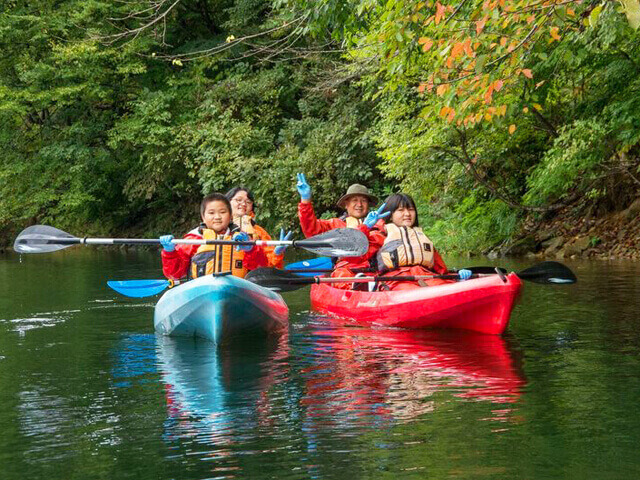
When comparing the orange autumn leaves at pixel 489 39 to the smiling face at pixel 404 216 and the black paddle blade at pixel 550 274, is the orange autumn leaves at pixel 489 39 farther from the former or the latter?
the black paddle blade at pixel 550 274

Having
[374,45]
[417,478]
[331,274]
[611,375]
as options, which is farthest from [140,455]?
[374,45]

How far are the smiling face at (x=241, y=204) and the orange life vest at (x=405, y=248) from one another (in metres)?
2.01

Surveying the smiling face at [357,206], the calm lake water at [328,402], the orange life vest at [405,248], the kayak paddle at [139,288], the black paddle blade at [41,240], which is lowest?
the calm lake water at [328,402]

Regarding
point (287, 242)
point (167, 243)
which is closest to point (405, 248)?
point (287, 242)

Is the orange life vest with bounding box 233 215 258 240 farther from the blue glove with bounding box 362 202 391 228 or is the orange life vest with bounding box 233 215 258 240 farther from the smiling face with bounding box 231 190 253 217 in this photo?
the blue glove with bounding box 362 202 391 228

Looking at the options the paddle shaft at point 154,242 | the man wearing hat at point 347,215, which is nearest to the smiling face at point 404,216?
the paddle shaft at point 154,242

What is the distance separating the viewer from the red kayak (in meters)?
8.48

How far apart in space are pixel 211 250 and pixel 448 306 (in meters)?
2.10

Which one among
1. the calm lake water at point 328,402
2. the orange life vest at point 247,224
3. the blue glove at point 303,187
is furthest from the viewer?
the orange life vest at point 247,224

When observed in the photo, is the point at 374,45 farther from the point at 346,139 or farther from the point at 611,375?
the point at 611,375

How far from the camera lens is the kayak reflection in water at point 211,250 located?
9031mm

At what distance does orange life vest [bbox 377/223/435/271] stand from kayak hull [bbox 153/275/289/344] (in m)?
1.17

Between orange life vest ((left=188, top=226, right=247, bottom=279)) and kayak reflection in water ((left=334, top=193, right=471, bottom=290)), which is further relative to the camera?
kayak reflection in water ((left=334, top=193, right=471, bottom=290))

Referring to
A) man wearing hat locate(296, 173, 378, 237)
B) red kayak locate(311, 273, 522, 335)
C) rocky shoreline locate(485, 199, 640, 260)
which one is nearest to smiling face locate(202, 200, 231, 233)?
man wearing hat locate(296, 173, 378, 237)
